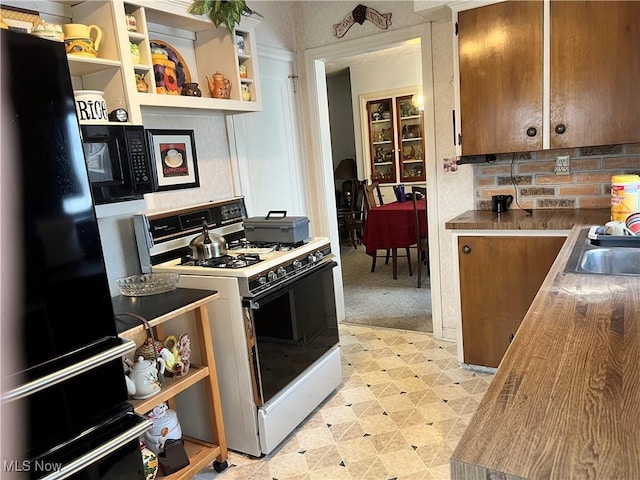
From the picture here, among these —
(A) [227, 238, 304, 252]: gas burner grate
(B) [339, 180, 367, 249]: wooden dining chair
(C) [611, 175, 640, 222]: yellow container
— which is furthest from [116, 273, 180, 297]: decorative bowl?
(B) [339, 180, 367, 249]: wooden dining chair

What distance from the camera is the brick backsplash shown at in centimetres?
259

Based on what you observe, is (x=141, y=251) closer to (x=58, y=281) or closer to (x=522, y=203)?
(x=58, y=281)

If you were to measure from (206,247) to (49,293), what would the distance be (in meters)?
1.06

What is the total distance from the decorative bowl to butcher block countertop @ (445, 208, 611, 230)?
1473mm

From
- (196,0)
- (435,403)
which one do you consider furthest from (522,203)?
(196,0)

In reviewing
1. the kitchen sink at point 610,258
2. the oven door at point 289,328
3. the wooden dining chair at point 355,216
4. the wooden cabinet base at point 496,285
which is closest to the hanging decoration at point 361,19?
the wooden cabinet base at point 496,285

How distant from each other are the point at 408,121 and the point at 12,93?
20.2 ft

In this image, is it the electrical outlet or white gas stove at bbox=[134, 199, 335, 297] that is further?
the electrical outlet

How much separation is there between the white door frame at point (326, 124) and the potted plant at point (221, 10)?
1.02m

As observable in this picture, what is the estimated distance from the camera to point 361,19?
3.18 meters

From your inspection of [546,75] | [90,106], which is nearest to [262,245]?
[90,106]

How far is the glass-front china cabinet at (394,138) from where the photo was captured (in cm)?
674

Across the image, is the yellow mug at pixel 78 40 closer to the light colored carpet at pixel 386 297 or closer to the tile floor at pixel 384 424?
the tile floor at pixel 384 424

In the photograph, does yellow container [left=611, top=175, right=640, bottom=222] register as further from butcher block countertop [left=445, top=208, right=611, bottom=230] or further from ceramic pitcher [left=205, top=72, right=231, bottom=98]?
ceramic pitcher [left=205, top=72, right=231, bottom=98]
